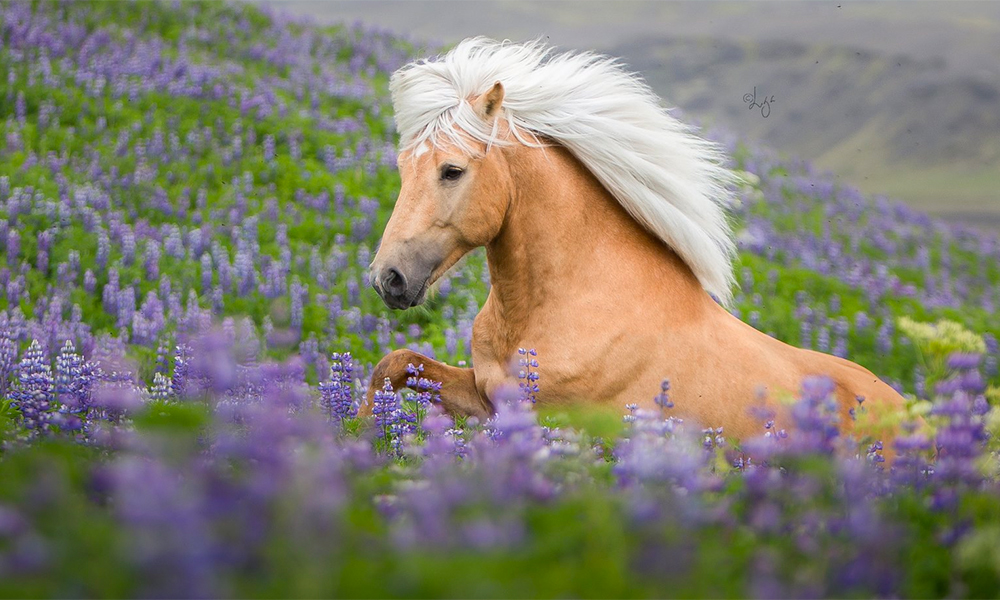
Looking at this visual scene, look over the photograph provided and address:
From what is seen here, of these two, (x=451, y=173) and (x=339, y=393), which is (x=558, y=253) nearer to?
(x=451, y=173)

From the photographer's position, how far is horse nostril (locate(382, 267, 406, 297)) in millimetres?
4059

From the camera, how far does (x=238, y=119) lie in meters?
10.6

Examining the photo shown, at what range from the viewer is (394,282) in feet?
13.5

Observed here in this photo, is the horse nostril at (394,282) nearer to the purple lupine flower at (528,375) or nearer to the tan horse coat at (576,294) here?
the tan horse coat at (576,294)

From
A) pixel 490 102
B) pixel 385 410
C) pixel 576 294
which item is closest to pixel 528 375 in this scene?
pixel 385 410

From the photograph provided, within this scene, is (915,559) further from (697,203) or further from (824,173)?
(824,173)

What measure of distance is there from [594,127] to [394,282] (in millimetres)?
1345

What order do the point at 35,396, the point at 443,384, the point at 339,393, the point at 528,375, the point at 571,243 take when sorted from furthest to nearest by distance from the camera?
1. the point at 443,384
2. the point at 571,243
3. the point at 339,393
4. the point at 528,375
5. the point at 35,396

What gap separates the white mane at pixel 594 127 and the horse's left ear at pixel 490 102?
0.13 ft

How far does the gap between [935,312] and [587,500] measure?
972 cm

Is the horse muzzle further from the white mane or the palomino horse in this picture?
the white mane

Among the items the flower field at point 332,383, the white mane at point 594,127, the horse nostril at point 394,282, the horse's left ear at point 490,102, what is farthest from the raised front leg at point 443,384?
the horse's left ear at point 490,102

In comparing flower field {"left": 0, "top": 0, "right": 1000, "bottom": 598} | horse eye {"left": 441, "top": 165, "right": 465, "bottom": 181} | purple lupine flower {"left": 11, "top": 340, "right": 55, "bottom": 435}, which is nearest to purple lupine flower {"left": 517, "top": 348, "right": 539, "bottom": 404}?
flower field {"left": 0, "top": 0, "right": 1000, "bottom": 598}

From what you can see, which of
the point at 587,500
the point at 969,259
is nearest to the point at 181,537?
the point at 587,500
